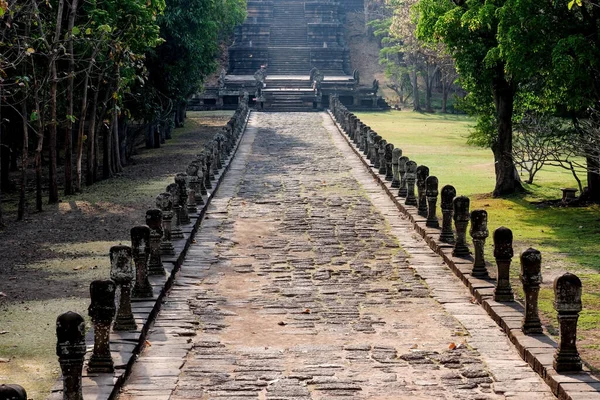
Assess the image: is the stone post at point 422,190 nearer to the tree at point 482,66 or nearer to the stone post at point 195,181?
the tree at point 482,66

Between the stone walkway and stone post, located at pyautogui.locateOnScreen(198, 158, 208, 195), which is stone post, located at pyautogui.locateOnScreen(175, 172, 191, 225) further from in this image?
stone post, located at pyautogui.locateOnScreen(198, 158, 208, 195)

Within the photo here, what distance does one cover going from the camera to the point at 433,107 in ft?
186

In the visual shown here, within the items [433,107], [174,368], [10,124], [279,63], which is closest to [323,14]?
[279,63]

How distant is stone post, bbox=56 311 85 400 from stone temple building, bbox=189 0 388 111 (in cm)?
4341

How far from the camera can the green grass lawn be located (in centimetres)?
1195

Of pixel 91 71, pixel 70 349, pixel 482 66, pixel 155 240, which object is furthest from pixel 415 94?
pixel 70 349

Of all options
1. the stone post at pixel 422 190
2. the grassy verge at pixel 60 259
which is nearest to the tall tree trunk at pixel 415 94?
the grassy verge at pixel 60 259

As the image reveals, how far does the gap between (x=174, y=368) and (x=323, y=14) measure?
2547 inches

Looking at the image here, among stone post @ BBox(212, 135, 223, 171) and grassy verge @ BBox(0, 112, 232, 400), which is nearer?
grassy verge @ BBox(0, 112, 232, 400)

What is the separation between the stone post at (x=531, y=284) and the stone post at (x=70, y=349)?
14.1ft

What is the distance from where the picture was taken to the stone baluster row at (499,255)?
866 centimetres

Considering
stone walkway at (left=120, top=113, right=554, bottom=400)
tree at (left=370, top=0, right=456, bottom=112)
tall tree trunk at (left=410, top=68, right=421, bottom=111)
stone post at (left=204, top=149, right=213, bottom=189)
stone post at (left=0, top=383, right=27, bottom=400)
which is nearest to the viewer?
stone post at (left=0, top=383, right=27, bottom=400)

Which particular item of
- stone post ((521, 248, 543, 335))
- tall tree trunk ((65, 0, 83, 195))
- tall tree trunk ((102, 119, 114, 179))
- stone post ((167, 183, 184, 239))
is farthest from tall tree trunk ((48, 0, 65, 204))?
stone post ((521, 248, 543, 335))

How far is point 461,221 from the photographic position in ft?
44.1
